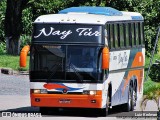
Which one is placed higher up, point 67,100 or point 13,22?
point 67,100

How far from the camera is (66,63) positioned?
23.2m

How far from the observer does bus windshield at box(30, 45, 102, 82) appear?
2311 cm

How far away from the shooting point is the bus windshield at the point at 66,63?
75.8 feet

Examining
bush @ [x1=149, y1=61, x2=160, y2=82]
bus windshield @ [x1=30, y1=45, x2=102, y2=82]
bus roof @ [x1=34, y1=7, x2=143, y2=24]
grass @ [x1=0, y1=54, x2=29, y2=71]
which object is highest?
bus roof @ [x1=34, y1=7, x2=143, y2=24]

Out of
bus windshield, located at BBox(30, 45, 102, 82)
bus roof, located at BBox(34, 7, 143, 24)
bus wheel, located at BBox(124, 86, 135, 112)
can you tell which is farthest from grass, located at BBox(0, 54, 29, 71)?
bus windshield, located at BBox(30, 45, 102, 82)

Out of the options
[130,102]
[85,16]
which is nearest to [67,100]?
[85,16]

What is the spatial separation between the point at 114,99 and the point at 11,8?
23.5 metres

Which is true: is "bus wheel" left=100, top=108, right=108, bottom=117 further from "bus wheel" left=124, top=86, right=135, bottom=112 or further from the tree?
the tree

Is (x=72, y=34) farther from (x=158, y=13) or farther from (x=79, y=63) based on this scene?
(x=158, y=13)

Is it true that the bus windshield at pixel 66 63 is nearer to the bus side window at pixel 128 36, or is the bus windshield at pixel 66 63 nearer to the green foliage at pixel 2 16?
the bus side window at pixel 128 36

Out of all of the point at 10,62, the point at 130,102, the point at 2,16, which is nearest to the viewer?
the point at 130,102

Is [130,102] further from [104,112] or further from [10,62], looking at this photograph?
[10,62]

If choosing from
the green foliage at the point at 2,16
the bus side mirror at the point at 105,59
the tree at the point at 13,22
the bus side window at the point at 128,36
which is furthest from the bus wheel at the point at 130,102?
the green foliage at the point at 2,16

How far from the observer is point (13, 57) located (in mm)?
43844
